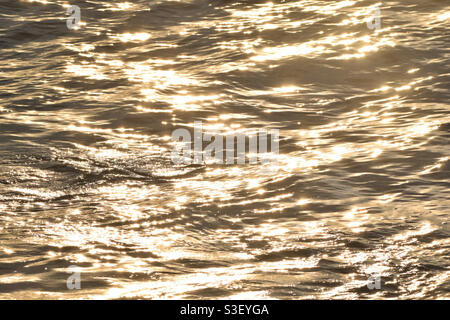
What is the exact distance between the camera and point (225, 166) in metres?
5.39

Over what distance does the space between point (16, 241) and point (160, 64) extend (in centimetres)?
340

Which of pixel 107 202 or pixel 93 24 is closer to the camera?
pixel 107 202

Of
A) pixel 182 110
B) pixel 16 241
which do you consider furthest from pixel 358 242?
pixel 182 110

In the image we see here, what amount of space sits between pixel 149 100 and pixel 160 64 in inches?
34.1

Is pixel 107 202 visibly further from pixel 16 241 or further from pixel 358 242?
pixel 358 242

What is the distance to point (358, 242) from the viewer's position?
14.1 feet

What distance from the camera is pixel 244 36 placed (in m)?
7.96

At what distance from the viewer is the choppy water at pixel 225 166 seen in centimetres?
405

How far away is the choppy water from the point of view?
405cm

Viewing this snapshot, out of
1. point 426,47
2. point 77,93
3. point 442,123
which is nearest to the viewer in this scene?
point 442,123
